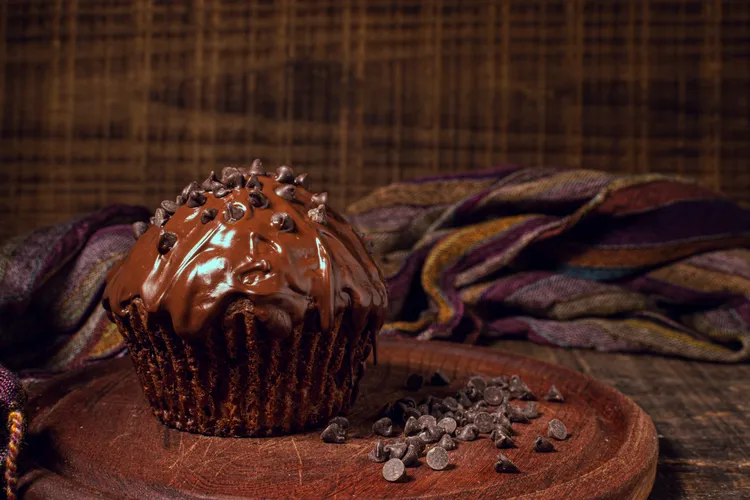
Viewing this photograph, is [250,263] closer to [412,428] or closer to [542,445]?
[412,428]

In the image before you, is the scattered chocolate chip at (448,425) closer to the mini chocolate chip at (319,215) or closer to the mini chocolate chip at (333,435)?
the mini chocolate chip at (333,435)

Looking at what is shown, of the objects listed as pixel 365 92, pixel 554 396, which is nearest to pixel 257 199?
pixel 554 396

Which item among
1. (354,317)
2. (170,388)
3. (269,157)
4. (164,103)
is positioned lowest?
(170,388)

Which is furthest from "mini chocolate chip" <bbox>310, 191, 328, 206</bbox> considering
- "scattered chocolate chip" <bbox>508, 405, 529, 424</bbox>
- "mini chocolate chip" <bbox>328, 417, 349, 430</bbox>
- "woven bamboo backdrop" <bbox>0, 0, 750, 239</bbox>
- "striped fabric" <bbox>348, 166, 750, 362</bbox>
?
"woven bamboo backdrop" <bbox>0, 0, 750, 239</bbox>

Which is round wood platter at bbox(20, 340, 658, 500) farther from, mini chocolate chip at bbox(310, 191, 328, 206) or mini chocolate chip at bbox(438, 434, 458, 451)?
mini chocolate chip at bbox(310, 191, 328, 206)

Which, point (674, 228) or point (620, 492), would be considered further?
point (674, 228)

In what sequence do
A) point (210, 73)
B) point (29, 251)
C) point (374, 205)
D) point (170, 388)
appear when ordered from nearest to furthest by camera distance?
1. point (170, 388)
2. point (29, 251)
3. point (374, 205)
4. point (210, 73)

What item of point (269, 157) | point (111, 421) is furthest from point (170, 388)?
point (269, 157)

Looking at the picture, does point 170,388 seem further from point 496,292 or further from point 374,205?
point 374,205
